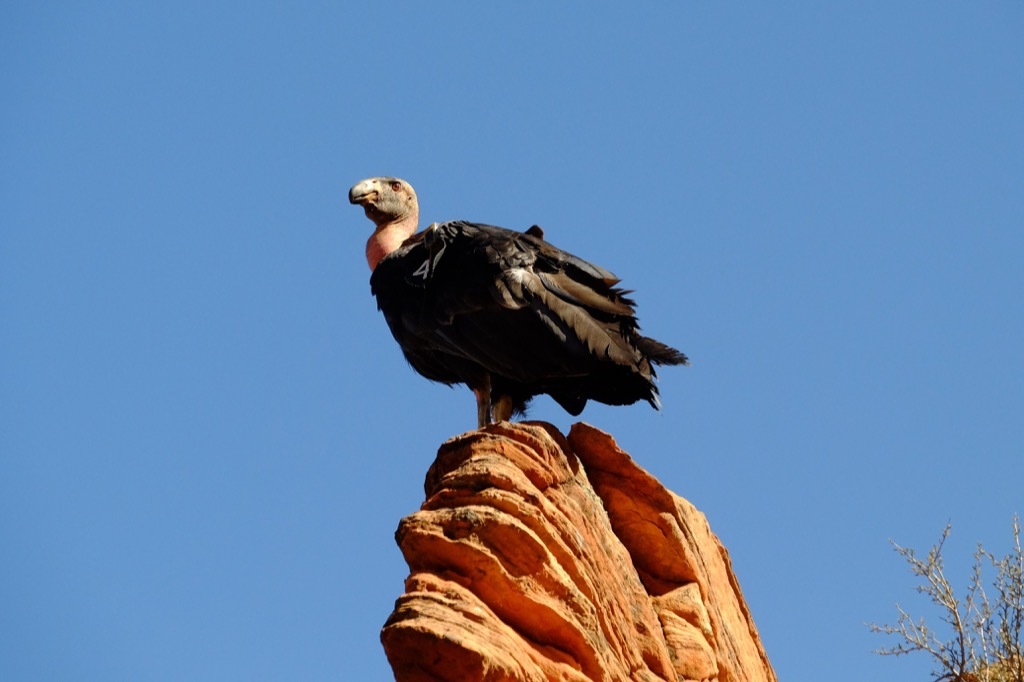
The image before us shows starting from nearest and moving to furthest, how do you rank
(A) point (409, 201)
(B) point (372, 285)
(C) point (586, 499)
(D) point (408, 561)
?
(D) point (408, 561) → (C) point (586, 499) → (B) point (372, 285) → (A) point (409, 201)

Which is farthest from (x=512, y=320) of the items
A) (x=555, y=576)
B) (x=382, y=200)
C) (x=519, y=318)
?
(x=382, y=200)

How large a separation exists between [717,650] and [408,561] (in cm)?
298

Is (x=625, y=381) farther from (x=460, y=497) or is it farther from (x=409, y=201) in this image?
(x=409, y=201)

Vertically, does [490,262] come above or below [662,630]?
above

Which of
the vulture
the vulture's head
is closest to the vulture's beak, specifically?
the vulture's head

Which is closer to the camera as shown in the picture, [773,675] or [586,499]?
[586,499]

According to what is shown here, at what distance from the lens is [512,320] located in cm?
1175

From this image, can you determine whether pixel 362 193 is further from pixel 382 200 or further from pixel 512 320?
pixel 512 320

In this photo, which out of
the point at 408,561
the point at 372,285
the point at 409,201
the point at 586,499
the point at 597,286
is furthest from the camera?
the point at 409,201

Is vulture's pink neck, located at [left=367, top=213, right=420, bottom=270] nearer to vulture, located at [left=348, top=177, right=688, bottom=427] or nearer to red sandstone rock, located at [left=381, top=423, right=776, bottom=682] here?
vulture, located at [left=348, top=177, right=688, bottom=427]

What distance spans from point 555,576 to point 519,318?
3129 millimetres

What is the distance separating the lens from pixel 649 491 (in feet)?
37.2

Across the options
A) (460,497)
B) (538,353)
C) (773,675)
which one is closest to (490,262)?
(538,353)

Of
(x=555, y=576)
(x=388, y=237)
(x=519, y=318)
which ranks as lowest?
(x=555, y=576)
